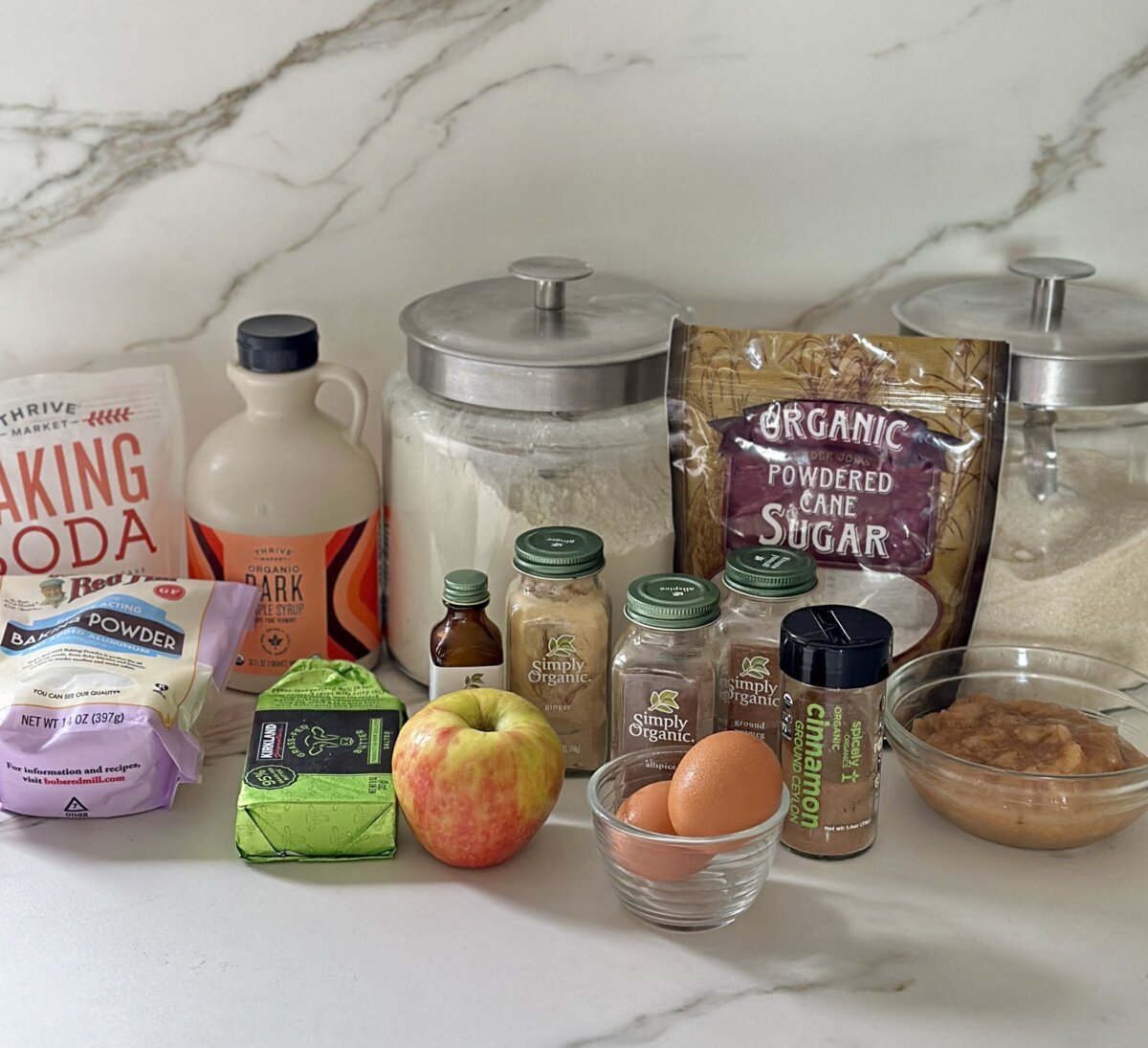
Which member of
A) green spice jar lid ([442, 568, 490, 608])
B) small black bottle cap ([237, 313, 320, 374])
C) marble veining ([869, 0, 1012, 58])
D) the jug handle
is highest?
marble veining ([869, 0, 1012, 58])

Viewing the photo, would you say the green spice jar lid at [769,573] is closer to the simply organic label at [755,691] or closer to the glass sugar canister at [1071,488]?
the simply organic label at [755,691]

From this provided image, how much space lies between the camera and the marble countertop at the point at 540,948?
801 mm

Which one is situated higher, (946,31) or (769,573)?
(946,31)

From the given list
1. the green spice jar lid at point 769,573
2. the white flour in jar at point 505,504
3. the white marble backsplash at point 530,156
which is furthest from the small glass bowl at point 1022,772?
the white marble backsplash at point 530,156

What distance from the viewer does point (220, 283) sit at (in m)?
1.25

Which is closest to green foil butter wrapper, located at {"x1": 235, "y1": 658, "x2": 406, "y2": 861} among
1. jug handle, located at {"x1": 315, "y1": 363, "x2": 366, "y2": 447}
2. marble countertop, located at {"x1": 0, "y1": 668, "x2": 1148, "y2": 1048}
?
marble countertop, located at {"x1": 0, "y1": 668, "x2": 1148, "y2": 1048}

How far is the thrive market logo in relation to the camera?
102 cm

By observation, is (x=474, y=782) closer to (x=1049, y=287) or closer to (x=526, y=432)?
(x=526, y=432)

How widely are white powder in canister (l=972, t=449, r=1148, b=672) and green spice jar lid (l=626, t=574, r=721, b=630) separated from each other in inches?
10.2

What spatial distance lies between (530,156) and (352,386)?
27 cm

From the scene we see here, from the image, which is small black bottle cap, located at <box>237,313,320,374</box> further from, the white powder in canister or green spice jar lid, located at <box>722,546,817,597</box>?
the white powder in canister

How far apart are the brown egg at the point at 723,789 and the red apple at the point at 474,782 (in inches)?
4.0

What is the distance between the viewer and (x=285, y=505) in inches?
44.5

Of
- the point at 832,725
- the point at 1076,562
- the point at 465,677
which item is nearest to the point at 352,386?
the point at 465,677
